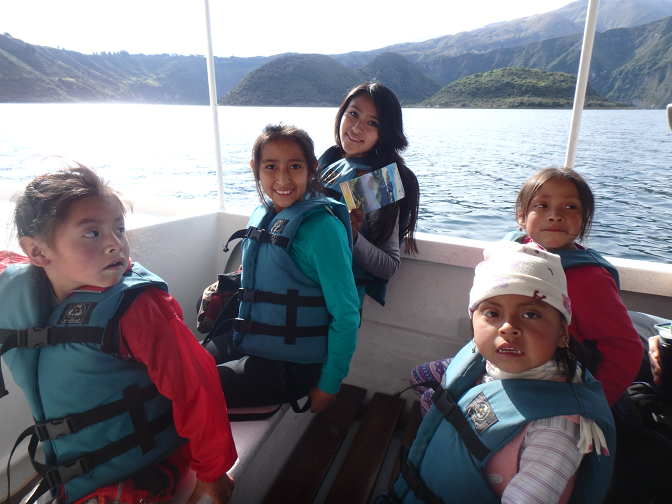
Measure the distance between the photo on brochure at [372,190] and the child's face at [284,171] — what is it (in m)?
0.26

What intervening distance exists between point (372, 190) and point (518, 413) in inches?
37.1

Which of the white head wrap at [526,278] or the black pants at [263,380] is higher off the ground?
the white head wrap at [526,278]

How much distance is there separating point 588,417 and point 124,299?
3.27ft

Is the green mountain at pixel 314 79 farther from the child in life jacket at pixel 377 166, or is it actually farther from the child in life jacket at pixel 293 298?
the child in life jacket at pixel 293 298

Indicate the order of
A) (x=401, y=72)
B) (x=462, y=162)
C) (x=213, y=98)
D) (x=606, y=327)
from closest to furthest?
(x=606, y=327) < (x=213, y=98) < (x=401, y=72) < (x=462, y=162)

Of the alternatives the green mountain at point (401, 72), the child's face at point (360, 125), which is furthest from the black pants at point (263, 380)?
the green mountain at point (401, 72)

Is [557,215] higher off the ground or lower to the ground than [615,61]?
lower

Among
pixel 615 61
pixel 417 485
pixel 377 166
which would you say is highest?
pixel 615 61

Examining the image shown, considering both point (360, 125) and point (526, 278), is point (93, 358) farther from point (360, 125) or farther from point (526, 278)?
point (360, 125)

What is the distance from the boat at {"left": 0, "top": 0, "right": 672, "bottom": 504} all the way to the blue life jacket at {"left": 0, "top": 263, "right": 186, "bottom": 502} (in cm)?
33

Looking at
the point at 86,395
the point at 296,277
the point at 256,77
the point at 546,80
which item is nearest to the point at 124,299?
the point at 86,395

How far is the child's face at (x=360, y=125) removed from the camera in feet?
5.30

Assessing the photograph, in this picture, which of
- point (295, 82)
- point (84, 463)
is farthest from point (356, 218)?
point (295, 82)

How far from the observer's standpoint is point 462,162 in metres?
8.36
